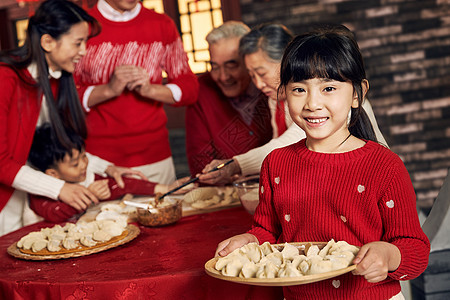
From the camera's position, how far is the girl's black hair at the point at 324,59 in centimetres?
126

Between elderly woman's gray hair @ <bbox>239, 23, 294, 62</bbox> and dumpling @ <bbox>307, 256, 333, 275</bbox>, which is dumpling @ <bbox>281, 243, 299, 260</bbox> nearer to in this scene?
dumpling @ <bbox>307, 256, 333, 275</bbox>

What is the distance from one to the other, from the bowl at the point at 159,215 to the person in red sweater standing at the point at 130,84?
0.98 metres

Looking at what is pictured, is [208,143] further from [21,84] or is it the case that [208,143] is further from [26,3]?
[26,3]

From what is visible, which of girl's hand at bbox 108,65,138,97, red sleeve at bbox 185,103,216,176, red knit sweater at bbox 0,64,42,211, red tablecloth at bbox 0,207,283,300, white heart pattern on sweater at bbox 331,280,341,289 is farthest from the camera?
red sleeve at bbox 185,103,216,176

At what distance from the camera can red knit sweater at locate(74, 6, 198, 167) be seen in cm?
283

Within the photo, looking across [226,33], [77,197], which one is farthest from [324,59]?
[226,33]

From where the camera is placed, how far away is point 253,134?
108 inches

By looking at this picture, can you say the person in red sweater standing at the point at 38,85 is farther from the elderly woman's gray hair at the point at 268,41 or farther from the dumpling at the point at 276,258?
the dumpling at the point at 276,258

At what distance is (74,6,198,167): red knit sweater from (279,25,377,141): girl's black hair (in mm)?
1577

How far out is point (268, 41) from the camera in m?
2.31

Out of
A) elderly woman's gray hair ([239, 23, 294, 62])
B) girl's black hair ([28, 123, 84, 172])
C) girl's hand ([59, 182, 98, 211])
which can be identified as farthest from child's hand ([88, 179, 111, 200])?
elderly woman's gray hair ([239, 23, 294, 62])

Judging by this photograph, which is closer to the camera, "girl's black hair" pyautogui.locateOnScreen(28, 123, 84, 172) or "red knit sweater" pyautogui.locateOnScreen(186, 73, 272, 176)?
"girl's black hair" pyautogui.locateOnScreen(28, 123, 84, 172)

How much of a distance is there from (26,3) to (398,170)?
4474 mm

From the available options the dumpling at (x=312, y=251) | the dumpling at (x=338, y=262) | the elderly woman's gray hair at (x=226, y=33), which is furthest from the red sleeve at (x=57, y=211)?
the dumpling at (x=338, y=262)
